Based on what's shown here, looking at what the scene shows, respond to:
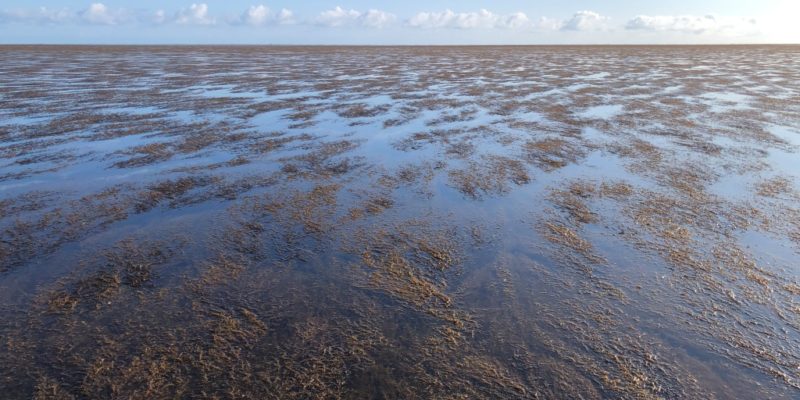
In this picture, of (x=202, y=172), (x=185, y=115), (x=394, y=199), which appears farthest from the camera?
(x=185, y=115)

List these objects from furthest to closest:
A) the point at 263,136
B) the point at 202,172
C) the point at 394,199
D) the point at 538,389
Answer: the point at 263,136 → the point at 202,172 → the point at 394,199 → the point at 538,389

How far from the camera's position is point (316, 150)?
11375mm

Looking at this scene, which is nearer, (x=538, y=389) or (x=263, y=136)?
(x=538, y=389)

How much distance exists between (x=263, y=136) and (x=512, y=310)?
9.99 meters

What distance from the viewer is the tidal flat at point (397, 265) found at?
3941 millimetres

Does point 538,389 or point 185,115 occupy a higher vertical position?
point 185,115

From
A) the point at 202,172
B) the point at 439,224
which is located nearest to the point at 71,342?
the point at 439,224

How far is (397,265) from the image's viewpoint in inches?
228

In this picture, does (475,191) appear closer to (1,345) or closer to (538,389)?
(538,389)

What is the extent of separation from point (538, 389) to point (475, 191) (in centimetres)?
514

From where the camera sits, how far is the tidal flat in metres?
3.94

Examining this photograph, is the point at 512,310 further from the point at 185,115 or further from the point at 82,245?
the point at 185,115

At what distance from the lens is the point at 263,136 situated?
505 inches

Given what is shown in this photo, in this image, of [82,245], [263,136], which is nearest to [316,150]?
[263,136]
